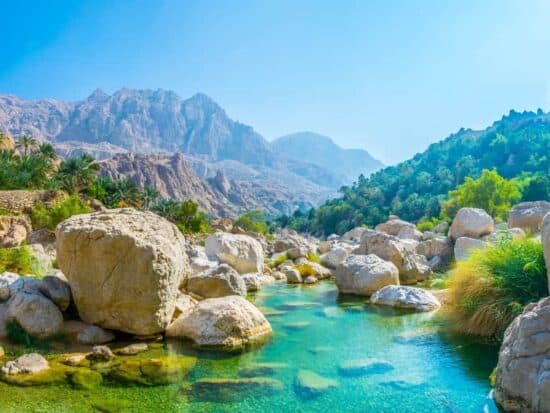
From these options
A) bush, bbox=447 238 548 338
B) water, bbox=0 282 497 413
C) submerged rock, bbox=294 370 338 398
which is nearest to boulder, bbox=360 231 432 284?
water, bbox=0 282 497 413

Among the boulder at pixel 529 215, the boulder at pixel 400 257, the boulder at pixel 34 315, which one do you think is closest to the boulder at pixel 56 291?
the boulder at pixel 34 315

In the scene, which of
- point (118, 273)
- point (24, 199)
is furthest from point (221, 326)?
point (24, 199)

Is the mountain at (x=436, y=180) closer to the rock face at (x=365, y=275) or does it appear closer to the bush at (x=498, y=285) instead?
the rock face at (x=365, y=275)

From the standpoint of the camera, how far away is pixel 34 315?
36.2 ft

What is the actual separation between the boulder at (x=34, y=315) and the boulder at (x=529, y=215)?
20.4m

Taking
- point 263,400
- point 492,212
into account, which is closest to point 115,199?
point 492,212

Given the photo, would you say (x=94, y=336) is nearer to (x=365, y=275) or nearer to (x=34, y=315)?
(x=34, y=315)

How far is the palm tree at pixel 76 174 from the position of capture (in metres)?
55.5

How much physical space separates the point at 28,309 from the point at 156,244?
11.1 ft

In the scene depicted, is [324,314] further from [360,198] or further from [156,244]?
[360,198]

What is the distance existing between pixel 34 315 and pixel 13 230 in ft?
74.1

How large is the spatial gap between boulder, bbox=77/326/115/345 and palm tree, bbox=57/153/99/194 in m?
47.3

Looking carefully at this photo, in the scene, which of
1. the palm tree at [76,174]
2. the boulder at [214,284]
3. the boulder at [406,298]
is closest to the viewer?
the boulder at [406,298]

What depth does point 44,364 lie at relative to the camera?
29.9ft
